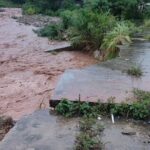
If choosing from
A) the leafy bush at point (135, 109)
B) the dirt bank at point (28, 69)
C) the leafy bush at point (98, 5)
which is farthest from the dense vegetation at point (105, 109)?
the leafy bush at point (98, 5)

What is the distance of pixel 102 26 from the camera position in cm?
999

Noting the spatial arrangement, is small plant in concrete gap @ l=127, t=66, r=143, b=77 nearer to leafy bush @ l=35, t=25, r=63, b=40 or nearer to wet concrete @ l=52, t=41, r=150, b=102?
wet concrete @ l=52, t=41, r=150, b=102

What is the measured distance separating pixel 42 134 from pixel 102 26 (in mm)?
6437

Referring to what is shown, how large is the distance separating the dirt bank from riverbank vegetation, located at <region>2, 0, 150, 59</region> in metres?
0.40

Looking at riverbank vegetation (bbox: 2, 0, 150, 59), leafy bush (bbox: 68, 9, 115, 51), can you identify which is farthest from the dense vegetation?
leafy bush (bbox: 68, 9, 115, 51)

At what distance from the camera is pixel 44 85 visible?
7840mm

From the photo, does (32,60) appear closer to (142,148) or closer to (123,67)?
(123,67)

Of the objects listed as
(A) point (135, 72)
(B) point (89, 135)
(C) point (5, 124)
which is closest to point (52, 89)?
(A) point (135, 72)

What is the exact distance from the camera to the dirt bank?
22.2 feet

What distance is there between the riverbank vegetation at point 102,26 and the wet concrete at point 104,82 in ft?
6.23

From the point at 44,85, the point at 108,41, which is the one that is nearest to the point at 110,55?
the point at 108,41

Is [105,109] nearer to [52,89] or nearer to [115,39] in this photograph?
[52,89]

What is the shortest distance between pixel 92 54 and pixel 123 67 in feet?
13.8

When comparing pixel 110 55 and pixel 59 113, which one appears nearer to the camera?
pixel 59 113
